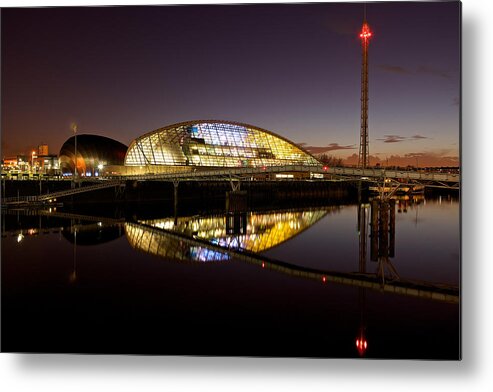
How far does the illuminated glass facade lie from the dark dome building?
357cm

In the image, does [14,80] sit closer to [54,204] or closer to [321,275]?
[321,275]

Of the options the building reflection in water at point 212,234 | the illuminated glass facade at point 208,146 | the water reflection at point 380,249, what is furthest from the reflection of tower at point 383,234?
the illuminated glass facade at point 208,146

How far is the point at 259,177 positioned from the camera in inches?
1773

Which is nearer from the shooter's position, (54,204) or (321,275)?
(321,275)

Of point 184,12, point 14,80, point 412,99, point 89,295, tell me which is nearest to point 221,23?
point 184,12

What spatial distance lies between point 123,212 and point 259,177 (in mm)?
19716

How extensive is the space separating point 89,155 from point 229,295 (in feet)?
151

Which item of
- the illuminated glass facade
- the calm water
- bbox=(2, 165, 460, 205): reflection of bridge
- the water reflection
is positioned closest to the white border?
the calm water

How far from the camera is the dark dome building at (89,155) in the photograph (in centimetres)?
5106

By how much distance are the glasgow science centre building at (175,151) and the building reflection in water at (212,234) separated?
983 inches

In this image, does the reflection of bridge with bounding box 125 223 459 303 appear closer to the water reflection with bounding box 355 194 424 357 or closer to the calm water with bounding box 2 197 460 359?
the calm water with bounding box 2 197 460 359

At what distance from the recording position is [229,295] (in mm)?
8898

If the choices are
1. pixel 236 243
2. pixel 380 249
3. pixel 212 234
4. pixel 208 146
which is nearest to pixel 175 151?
pixel 208 146

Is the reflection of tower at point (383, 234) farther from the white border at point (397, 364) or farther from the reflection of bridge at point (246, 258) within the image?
the white border at point (397, 364)
